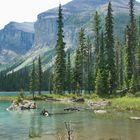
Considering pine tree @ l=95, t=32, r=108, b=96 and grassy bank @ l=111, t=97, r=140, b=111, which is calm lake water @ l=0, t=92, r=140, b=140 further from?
pine tree @ l=95, t=32, r=108, b=96

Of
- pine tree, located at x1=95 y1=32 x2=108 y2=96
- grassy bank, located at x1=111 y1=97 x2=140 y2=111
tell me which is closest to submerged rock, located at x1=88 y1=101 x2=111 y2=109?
grassy bank, located at x1=111 y1=97 x2=140 y2=111

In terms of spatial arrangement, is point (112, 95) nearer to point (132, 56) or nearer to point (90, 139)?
point (132, 56)

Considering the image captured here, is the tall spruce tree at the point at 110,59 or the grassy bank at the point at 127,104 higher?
the tall spruce tree at the point at 110,59

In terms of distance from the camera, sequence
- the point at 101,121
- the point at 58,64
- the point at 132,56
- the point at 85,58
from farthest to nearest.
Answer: the point at 85,58 < the point at 58,64 < the point at 132,56 < the point at 101,121

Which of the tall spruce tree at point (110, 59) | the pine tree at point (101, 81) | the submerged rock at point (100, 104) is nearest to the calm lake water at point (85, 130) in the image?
the submerged rock at point (100, 104)

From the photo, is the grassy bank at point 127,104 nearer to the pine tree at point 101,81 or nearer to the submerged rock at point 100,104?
the submerged rock at point 100,104

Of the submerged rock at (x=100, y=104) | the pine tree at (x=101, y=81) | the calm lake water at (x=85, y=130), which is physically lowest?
the calm lake water at (x=85, y=130)

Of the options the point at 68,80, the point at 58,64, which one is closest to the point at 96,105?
the point at 58,64

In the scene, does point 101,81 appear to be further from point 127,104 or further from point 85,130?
point 85,130

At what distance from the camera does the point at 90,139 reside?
34.1 metres

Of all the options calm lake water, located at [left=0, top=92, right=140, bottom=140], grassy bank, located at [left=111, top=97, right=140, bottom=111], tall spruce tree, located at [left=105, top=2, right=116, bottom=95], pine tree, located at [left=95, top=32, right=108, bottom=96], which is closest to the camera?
calm lake water, located at [left=0, top=92, right=140, bottom=140]

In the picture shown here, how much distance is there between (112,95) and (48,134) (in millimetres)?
46984

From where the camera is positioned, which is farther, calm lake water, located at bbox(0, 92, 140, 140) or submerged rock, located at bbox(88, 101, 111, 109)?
submerged rock, located at bbox(88, 101, 111, 109)

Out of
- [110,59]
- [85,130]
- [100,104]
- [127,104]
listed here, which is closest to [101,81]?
[110,59]
